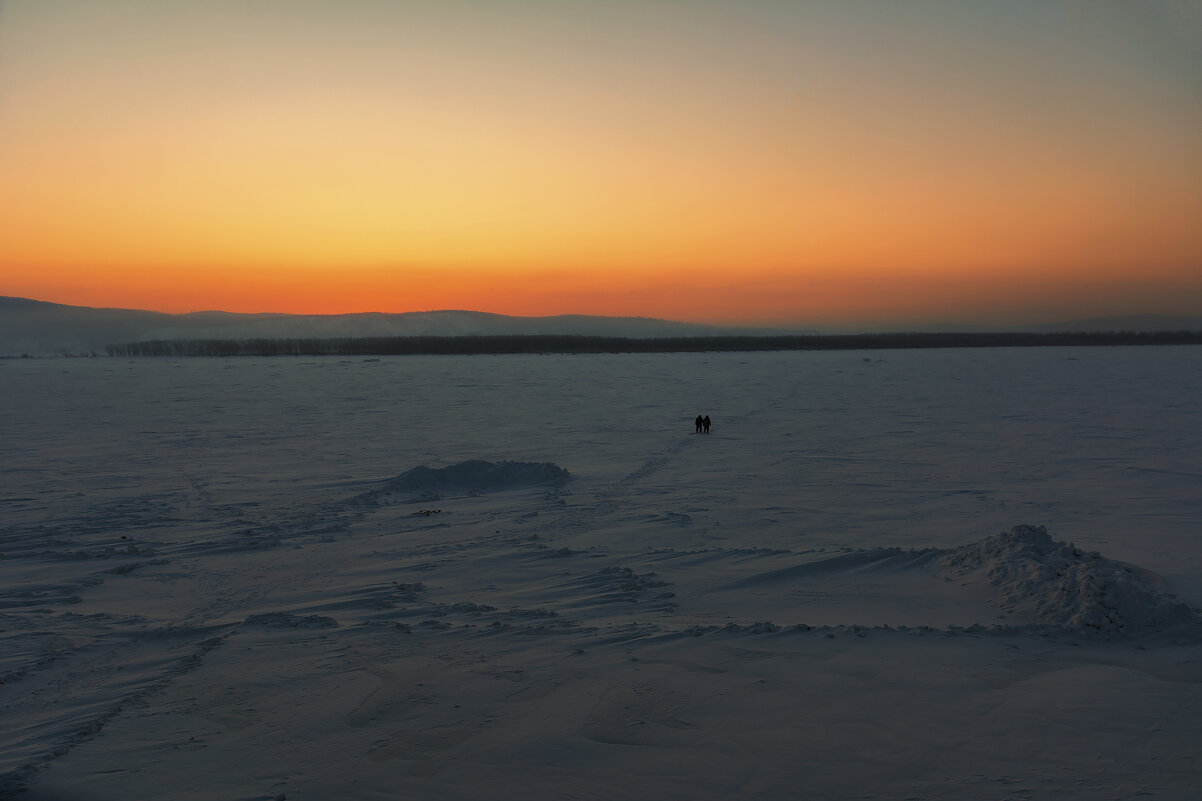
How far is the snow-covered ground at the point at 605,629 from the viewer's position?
3469 millimetres

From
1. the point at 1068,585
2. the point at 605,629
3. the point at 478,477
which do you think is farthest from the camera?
the point at 478,477

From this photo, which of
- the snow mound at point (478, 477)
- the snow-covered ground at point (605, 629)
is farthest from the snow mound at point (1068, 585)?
the snow mound at point (478, 477)

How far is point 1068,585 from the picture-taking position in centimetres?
527

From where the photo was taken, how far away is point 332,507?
355 inches

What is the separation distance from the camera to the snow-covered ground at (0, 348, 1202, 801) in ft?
11.4

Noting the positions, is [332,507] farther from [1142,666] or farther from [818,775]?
[1142,666]

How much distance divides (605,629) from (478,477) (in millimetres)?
5675

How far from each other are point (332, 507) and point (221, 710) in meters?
5.16

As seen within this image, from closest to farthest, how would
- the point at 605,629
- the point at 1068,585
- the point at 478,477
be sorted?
the point at 605,629, the point at 1068,585, the point at 478,477

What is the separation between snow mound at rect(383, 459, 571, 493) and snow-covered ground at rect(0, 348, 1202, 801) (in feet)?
0.17

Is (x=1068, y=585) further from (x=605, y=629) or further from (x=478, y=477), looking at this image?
(x=478, y=477)

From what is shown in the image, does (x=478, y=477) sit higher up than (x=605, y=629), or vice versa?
(x=478, y=477)

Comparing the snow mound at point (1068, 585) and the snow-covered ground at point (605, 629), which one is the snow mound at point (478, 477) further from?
the snow mound at point (1068, 585)

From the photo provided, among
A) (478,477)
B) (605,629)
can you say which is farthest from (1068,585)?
(478,477)
